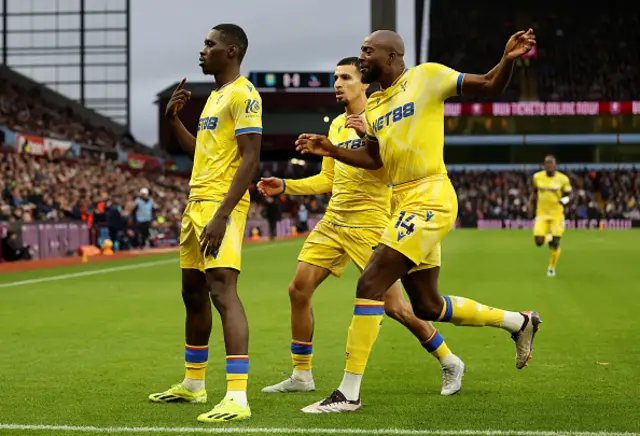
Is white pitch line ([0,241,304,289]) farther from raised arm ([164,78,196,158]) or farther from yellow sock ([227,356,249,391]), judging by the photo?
yellow sock ([227,356,249,391])

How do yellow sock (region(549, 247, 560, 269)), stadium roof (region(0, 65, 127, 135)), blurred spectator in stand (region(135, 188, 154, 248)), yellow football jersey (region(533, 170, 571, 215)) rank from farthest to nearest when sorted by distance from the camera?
stadium roof (region(0, 65, 127, 135)), blurred spectator in stand (region(135, 188, 154, 248)), yellow football jersey (region(533, 170, 571, 215)), yellow sock (region(549, 247, 560, 269))

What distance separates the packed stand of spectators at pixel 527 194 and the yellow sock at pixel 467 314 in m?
54.4

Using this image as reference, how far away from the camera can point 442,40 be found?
6888cm

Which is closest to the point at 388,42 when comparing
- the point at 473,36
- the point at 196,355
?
the point at 196,355

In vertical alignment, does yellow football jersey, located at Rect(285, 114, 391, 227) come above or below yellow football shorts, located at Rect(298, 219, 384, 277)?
above

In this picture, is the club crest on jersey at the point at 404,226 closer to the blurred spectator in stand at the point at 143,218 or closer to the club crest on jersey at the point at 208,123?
the club crest on jersey at the point at 208,123

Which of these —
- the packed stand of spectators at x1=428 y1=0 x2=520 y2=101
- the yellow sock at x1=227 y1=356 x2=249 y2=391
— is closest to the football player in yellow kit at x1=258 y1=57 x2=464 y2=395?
the yellow sock at x1=227 y1=356 x2=249 y2=391

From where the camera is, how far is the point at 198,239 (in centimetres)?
576

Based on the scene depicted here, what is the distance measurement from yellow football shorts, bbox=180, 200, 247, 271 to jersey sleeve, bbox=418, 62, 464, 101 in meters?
1.37

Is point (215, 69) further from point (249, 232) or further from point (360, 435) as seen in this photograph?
point (249, 232)

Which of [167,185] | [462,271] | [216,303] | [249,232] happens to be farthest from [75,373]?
[167,185]

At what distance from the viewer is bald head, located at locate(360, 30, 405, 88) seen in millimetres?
6008

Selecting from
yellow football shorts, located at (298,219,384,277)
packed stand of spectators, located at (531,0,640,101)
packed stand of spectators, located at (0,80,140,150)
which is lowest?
yellow football shorts, located at (298,219,384,277)

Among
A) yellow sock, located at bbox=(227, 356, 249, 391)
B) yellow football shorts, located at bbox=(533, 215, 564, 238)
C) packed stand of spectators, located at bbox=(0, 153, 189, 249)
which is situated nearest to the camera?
yellow sock, located at bbox=(227, 356, 249, 391)
